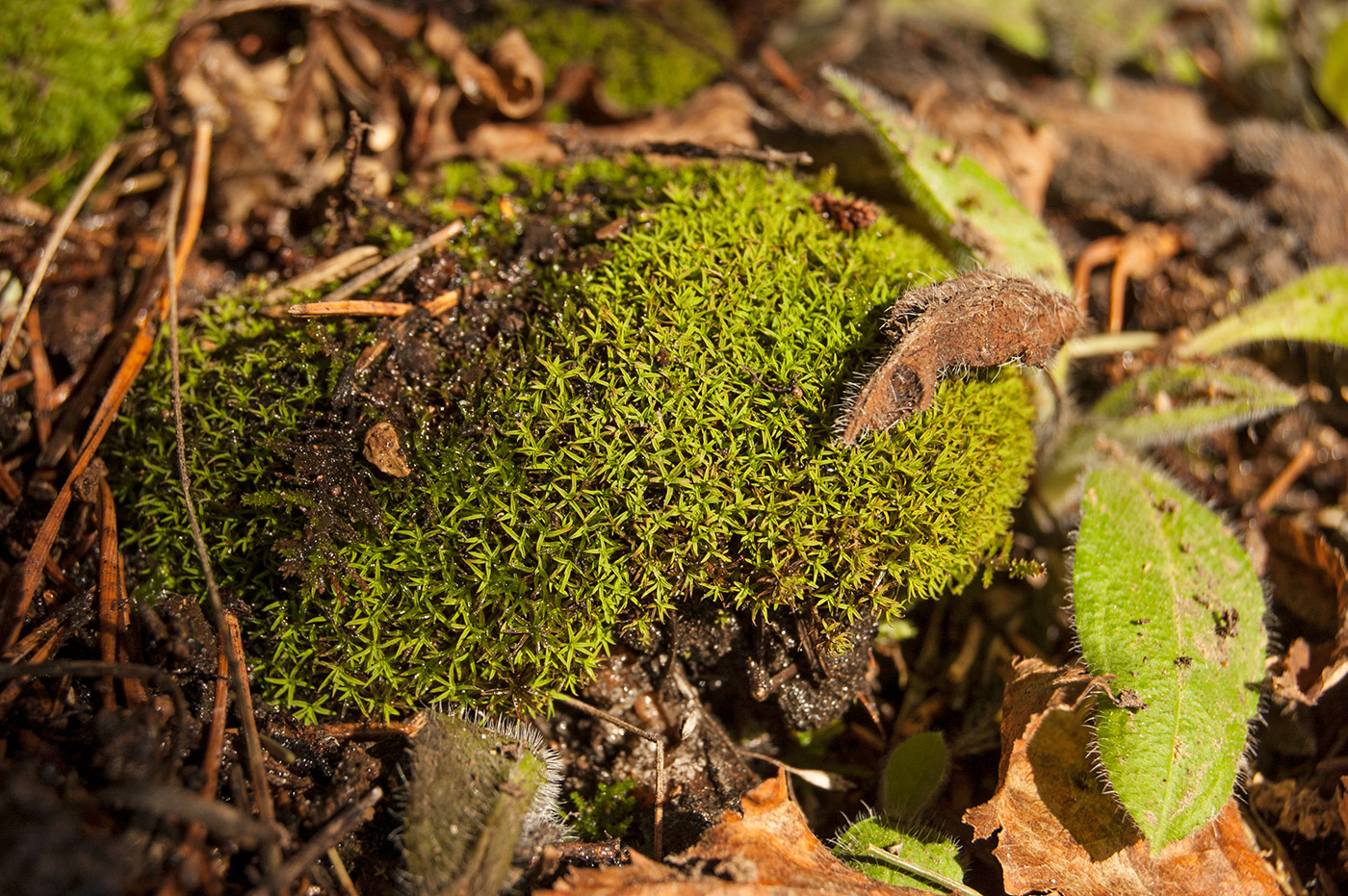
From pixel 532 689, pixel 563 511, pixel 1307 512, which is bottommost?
pixel 1307 512

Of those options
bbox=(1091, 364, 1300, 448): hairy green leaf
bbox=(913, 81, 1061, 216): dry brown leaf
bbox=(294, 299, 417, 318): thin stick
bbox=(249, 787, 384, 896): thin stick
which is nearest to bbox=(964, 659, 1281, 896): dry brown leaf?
bbox=(1091, 364, 1300, 448): hairy green leaf

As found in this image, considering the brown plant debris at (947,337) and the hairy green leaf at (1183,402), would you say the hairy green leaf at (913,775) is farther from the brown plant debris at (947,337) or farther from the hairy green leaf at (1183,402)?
the hairy green leaf at (1183,402)

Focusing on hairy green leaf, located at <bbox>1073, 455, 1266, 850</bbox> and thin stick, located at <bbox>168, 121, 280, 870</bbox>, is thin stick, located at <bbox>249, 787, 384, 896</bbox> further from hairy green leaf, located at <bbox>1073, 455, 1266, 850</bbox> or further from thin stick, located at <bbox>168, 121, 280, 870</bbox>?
hairy green leaf, located at <bbox>1073, 455, 1266, 850</bbox>

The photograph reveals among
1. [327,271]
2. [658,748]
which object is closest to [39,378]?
[327,271]

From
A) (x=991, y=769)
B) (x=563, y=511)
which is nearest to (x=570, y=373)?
(x=563, y=511)

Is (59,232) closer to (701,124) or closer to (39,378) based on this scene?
(39,378)

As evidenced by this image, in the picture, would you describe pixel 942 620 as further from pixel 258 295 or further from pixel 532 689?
pixel 258 295
